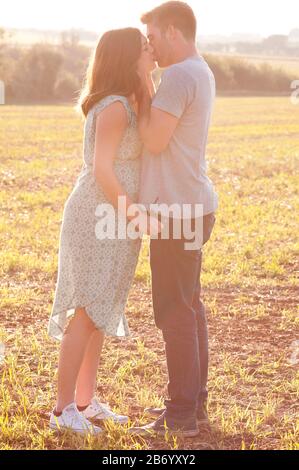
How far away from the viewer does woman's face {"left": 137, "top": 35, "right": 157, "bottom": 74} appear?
3699 mm

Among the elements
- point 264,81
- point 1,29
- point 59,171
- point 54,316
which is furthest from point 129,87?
point 264,81

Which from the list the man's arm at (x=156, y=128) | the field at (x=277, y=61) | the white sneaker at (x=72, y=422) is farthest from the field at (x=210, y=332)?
the field at (x=277, y=61)

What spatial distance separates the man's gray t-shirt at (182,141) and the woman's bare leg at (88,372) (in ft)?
2.67

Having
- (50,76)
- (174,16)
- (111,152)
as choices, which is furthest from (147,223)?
(50,76)

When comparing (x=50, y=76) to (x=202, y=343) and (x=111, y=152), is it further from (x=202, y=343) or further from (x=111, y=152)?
(x=111, y=152)

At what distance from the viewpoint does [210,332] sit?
5.87 metres

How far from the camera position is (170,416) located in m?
3.97

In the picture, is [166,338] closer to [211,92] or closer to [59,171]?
[211,92]

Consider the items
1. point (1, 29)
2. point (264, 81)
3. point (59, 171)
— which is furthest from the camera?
point (264, 81)

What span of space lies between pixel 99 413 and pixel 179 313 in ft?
2.32

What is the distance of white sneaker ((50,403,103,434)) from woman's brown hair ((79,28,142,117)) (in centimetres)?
147

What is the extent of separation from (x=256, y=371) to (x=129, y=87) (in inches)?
84.2

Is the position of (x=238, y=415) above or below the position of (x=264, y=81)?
above

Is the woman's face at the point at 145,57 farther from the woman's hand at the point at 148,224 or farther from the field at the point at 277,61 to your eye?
the field at the point at 277,61
